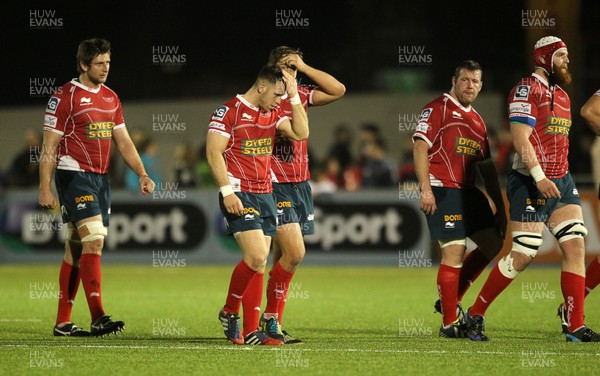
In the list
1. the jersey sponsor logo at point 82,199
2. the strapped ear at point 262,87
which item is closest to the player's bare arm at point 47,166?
the jersey sponsor logo at point 82,199

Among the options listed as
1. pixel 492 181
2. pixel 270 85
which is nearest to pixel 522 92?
pixel 492 181

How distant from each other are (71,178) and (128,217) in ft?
27.8

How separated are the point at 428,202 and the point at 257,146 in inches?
60.9

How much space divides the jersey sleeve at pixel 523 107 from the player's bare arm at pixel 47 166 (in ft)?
12.7

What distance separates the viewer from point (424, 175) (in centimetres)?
966

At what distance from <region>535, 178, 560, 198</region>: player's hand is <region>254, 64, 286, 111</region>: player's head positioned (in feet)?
7.17

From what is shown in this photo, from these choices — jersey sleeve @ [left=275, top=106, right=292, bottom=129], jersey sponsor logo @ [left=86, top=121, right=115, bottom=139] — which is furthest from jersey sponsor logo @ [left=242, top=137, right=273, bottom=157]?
jersey sponsor logo @ [left=86, top=121, right=115, bottom=139]

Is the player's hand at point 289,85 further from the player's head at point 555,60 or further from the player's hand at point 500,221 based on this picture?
the player's hand at point 500,221

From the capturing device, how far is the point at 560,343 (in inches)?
364

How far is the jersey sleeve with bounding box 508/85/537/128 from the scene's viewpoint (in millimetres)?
9328

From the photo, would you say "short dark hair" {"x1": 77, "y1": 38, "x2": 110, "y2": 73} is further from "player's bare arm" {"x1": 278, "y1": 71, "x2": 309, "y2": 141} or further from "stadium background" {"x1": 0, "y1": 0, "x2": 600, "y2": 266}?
"stadium background" {"x1": 0, "y1": 0, "x2": 600, "y2": 266}

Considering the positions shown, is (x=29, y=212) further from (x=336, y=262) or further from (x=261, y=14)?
(x=261, y=14)

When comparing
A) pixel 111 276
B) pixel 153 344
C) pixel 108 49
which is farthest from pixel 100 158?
pixel 111 276

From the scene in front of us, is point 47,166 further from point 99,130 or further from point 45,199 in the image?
point 99,130
